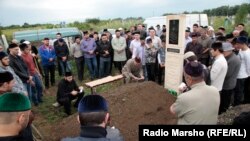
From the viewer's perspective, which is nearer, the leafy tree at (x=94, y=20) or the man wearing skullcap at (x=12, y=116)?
the man wearing skullcap at (x=12, y=116)

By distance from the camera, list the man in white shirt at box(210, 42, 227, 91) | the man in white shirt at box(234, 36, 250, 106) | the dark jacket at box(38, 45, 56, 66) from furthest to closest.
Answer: the dark jacket at box(38, 45, 56, 66)
the man in white shirt at box(234, 36, 250, 106)
the man in white shirt at box(210, 42, 227, 91)

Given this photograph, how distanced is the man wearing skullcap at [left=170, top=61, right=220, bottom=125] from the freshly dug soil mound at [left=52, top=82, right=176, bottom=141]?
10.6 feet

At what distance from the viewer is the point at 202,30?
11773 mm

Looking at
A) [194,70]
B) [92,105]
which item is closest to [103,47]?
[194,70]

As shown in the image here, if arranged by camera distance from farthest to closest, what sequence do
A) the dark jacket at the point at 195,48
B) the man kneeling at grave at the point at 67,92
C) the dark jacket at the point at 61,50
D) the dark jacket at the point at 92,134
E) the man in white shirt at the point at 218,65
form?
the dark jacket at the point at 61,50 < the dark jacket at the point at 195,48 < the man kneeling at grave at the point at 67,92 < the man in white shirt at the point at 218,65 < the dark jacket at the point at 92,134

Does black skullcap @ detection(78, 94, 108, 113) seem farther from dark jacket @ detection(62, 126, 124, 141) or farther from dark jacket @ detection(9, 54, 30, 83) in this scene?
dark jacket @ detection(9, 54, 30, 83)

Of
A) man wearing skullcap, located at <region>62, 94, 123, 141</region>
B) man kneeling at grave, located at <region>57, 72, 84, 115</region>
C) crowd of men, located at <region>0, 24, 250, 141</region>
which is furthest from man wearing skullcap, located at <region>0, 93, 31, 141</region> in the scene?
man kneeling at grave, located at <region>57, 72, 84, 115</region>

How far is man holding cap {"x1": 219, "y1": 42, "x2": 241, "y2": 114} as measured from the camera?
667cm

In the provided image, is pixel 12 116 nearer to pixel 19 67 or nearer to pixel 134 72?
pixel 19 67

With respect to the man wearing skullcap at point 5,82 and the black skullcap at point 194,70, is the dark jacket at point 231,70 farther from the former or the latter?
the man wearing skullcap at point 5,82

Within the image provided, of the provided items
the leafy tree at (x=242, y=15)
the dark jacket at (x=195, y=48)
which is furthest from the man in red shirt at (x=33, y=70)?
the leafy tree at (x=242, y=15)

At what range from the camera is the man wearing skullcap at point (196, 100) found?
369cm

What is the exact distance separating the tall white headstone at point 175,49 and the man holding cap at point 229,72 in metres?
2.49

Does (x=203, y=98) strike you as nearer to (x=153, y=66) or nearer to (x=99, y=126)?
(x=99, y=126)
